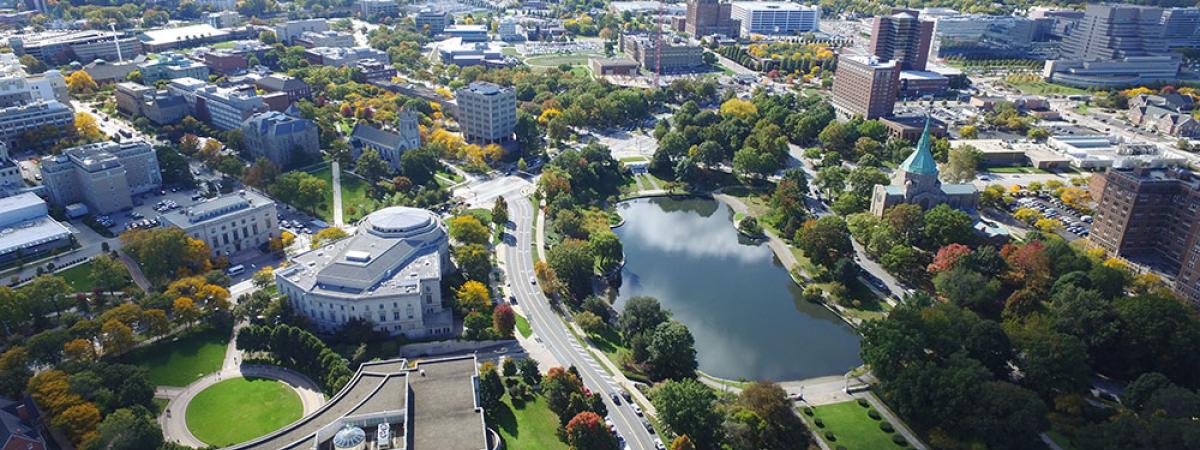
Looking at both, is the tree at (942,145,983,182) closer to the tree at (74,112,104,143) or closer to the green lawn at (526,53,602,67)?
the green lawn at (526,53,602,67)

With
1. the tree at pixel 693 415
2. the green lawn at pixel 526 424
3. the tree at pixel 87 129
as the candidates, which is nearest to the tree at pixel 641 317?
the green lawn at pixel 526 424

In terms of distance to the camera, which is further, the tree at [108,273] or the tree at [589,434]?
the tree at [108,273]

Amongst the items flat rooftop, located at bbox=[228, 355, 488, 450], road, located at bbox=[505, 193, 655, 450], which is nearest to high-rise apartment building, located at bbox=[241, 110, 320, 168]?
road, located at bbox=[505, 193, 655, 450]

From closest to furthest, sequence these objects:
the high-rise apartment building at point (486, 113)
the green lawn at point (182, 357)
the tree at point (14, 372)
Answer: the tree at point (14, 372), the green lawn at point (182, 357), the high-rise apartment building at point (486, 113)

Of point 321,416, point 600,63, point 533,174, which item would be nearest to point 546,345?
point 321,416

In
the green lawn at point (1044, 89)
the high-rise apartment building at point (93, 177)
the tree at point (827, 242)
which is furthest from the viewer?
the green lawn at point (1044, 89)

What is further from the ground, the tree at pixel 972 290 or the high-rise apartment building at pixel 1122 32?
the high-rise apartment building at pixel 1122 32

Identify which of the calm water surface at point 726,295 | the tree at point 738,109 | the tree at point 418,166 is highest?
the tree at point 738,109

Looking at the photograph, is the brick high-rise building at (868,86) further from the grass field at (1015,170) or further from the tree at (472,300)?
the tree at (472,300)

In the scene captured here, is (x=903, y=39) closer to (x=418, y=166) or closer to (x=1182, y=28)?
(x=1182, y=28)
